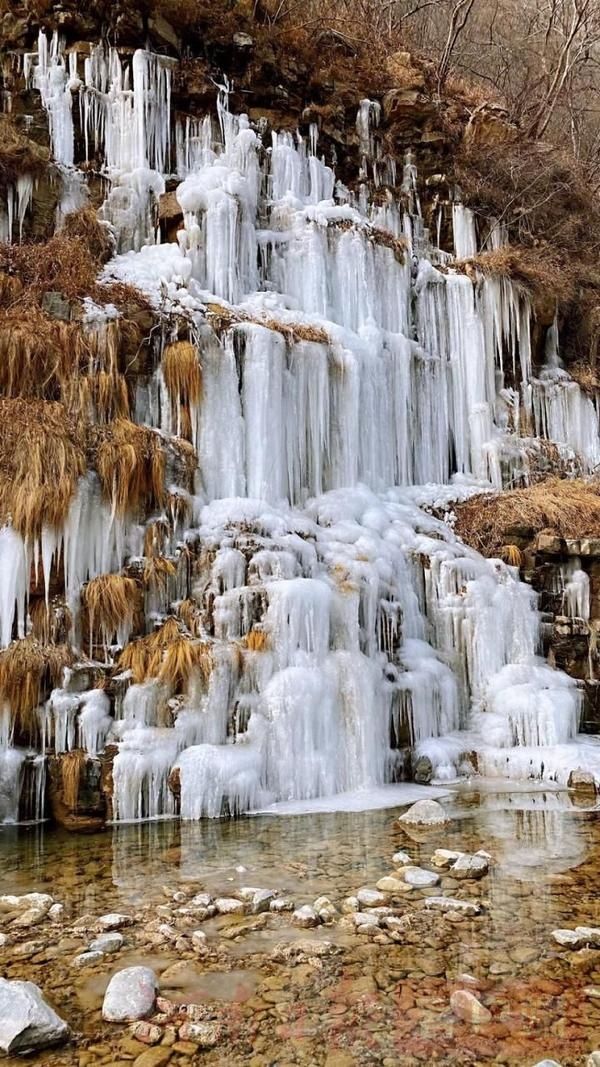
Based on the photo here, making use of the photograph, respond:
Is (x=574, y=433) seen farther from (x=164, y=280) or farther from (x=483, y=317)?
(x=164, y=280)

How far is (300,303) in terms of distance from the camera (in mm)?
11086

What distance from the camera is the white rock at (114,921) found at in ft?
11.3

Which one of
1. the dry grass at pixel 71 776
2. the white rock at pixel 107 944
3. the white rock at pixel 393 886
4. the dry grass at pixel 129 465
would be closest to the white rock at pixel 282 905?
the white rock at pixel 393 886

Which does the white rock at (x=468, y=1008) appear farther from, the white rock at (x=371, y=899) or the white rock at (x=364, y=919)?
the white rock at (x=371, y=899)

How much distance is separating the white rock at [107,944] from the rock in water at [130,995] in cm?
32

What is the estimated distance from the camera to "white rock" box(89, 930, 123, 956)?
317 centimetres

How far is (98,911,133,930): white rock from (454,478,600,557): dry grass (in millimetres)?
6588

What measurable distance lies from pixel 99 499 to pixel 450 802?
3.99 m

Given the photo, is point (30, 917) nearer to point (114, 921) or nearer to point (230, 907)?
point (114, 921)

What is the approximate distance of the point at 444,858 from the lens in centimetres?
433

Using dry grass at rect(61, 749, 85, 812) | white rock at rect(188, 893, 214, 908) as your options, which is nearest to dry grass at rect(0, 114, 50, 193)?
dry grass at rect(61, 749, 85, 812)

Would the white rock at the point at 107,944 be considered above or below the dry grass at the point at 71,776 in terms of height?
below

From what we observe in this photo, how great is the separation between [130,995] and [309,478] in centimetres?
723

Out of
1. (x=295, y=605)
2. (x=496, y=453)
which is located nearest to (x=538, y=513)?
(x=496, y=453)
